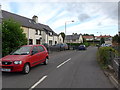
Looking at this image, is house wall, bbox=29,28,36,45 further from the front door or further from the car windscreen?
the front door

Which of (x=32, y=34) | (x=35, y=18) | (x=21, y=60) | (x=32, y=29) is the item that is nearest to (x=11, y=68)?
(x=21, y=60)

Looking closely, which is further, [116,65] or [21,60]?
[21,60]

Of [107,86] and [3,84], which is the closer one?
[107,86]

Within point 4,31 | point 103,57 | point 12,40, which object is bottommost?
point 103,57

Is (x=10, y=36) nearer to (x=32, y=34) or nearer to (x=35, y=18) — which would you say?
(x=32, y=34)

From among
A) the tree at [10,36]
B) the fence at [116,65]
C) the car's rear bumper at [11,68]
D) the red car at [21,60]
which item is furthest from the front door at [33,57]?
the fence at [116,65]

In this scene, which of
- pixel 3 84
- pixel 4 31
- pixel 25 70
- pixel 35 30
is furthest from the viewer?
pixel 35 30

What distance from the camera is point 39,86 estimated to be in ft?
16.3

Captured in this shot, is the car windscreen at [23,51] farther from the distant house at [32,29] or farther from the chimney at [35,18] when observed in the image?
the chimney at [35,18]

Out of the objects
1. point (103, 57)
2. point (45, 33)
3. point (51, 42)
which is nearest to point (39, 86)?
point (103, 57)

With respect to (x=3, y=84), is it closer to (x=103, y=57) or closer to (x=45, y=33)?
(x=103, y=57)

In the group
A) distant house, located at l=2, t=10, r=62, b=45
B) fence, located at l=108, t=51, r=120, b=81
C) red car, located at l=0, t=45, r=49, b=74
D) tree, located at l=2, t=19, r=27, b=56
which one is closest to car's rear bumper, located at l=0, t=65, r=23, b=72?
red car, located at l=0, t=45, r=49, b=74

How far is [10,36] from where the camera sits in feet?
36.3

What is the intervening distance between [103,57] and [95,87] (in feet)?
16.2
